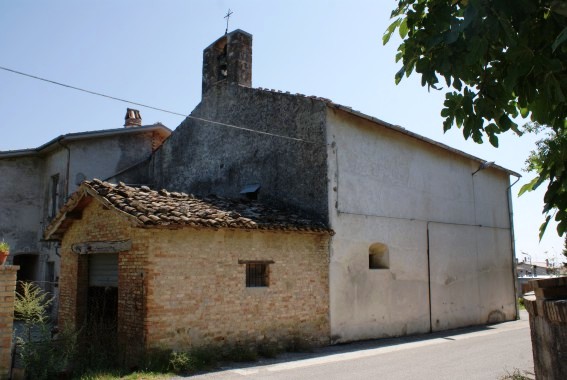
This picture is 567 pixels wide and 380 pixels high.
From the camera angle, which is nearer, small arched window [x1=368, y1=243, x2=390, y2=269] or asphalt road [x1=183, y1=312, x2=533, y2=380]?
asphalt road [x1=183, y1=312, x2=533, y2=380]

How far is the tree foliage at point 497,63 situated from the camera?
2975mm

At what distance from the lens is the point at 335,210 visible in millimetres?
12680

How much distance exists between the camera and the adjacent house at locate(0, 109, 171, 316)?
689 inches

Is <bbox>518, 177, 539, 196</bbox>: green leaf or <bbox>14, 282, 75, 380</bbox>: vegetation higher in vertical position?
<bbox>518, 177, 539, 196</bbox>: green leaf

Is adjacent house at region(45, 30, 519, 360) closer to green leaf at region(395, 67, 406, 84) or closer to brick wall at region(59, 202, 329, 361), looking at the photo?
brick wall at region(59, 202, 329, 361)

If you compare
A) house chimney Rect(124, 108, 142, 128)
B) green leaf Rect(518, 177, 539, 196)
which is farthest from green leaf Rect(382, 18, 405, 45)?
house chimney Rect(124, 108, 142, 128)

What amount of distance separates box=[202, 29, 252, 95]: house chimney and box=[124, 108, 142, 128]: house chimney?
5.08 meters

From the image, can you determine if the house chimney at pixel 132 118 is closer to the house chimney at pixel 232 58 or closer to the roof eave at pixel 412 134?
the house chimney at pixel 232 58

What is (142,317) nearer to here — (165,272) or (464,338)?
(165,272)

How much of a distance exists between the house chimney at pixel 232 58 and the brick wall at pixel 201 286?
248 inches

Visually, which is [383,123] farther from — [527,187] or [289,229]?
[527,187]

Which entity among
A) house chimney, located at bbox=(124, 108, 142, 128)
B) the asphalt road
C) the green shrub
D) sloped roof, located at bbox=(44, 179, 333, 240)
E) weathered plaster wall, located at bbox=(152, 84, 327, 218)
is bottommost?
the asphalt road

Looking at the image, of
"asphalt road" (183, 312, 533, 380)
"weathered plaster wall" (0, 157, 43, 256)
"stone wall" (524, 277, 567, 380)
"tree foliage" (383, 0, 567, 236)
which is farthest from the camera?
"weathered plaster wall" (0, 157, 43, 256)

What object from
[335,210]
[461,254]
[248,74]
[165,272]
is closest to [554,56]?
[165,272]
